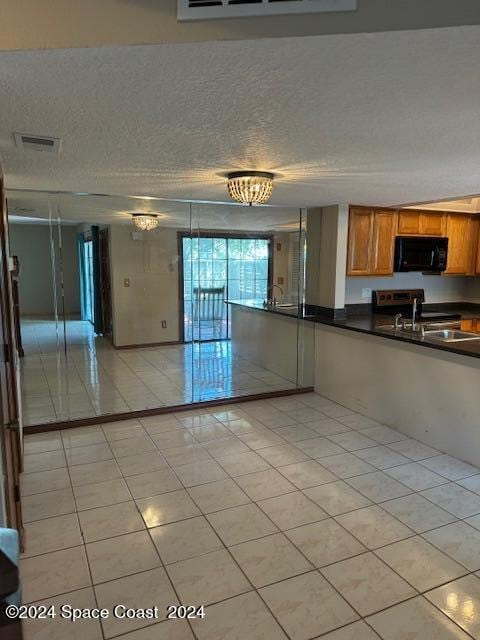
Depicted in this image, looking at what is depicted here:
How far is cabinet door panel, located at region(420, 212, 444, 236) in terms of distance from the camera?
15.2ft

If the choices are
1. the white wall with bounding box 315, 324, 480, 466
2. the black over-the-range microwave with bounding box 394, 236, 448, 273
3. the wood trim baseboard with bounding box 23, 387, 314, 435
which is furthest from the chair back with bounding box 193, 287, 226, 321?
the black over-the-range microwave with bounding box 394, 236, 448, 273

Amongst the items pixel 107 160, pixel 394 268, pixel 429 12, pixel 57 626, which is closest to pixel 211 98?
pixel 429 12

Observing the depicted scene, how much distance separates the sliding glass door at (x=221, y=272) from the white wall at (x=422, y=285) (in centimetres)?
107

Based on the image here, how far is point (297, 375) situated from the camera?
486 centimetres

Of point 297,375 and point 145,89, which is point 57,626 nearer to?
point 145,89

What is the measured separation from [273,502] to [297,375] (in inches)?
94.9

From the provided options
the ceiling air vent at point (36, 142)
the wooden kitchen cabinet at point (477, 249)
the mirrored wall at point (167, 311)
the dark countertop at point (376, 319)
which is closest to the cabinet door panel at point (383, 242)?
the dark countertop at point (376, 319)

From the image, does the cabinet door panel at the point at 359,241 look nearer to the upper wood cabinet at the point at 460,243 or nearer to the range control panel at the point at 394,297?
the range control panel at the point at 394,297

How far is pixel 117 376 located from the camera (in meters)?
5.18

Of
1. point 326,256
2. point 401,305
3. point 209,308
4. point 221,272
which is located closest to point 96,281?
point 209,308

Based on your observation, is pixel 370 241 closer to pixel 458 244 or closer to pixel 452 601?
pixel 458 244

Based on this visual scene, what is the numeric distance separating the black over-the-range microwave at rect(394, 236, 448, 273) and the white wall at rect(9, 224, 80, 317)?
388cm

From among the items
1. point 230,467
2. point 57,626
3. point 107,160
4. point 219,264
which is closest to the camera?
point 57,626

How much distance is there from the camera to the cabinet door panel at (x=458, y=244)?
4.79m
